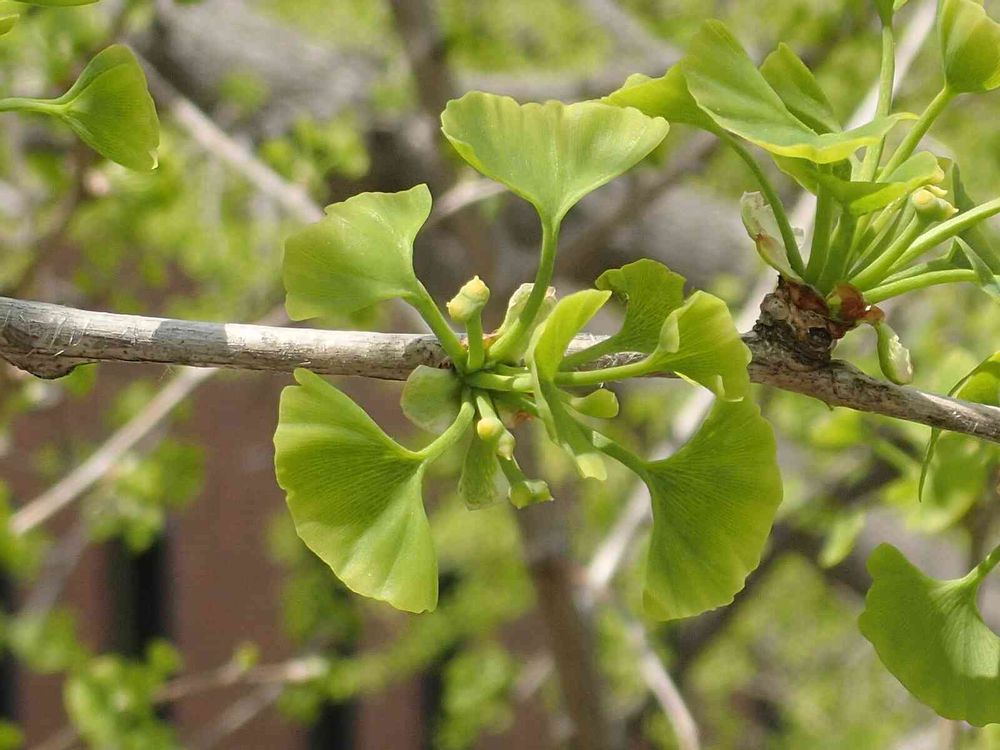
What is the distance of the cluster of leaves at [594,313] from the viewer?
433mm

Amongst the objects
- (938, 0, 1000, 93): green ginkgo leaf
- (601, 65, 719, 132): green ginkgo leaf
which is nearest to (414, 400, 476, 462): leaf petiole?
(601, 65, 719, 132): green ginkgo leaf

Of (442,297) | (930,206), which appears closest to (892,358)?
(930,206)

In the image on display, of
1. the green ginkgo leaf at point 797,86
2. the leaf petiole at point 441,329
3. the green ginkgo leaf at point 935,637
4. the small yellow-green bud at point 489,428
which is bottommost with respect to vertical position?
the green ginkgo leaf at point 935,637

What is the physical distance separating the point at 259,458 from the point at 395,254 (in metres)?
3.58

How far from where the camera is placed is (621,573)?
2.82m

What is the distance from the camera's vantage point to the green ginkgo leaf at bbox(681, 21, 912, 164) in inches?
16.6

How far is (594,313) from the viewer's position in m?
0.41

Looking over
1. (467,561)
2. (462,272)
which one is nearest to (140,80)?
(462,272)

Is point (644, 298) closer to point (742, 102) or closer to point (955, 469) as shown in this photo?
point (742, 102)

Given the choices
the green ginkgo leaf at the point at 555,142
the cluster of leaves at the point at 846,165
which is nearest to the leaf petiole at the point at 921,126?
the cluster of leaves at the point at 846,165

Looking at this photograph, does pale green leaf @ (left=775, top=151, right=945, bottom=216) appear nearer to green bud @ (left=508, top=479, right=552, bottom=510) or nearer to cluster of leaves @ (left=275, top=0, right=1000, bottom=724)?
cluster of leaves @ (left=275, top=0, right=1000, bottom=724)

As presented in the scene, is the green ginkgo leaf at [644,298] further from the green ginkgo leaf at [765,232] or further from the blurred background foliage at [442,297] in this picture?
the blurred background foliage at [442,297]

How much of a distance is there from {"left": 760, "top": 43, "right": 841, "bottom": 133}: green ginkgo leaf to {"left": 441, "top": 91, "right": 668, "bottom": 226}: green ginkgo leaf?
9 cm

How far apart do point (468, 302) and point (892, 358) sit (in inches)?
7.6
